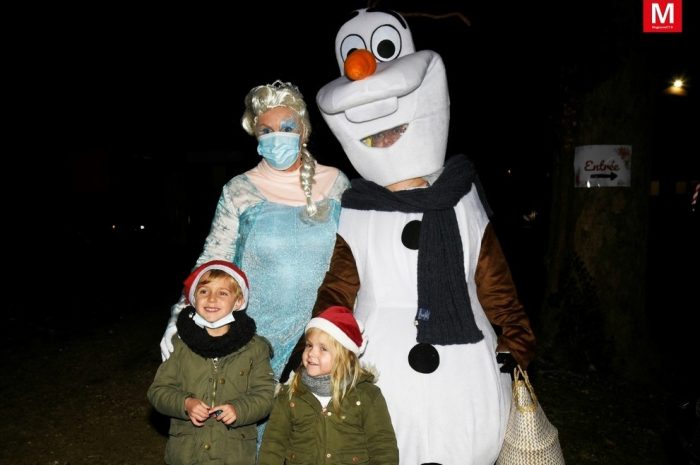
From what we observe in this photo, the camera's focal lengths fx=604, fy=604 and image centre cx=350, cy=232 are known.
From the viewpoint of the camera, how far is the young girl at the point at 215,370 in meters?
2.61

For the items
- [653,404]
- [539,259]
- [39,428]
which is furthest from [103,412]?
[539,259]

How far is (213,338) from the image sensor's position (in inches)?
104

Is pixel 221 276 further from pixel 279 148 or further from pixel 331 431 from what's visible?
pixel 331 431

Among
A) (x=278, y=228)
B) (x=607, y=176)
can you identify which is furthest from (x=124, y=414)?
(x=607, y=176)

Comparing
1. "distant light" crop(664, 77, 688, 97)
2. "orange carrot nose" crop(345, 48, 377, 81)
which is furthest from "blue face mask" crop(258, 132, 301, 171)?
"distant light" crop(664, 77, 688, 97)

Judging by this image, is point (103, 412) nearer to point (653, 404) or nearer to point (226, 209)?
point (226, 209)

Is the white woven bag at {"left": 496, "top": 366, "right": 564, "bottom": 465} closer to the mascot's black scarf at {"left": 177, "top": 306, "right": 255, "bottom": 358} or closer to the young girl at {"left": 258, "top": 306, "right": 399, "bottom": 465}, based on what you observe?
the young girl at {"left": 258, "top": 306, "right": 399, "bottom": 465}

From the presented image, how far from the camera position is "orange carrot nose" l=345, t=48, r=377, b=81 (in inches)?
96.3

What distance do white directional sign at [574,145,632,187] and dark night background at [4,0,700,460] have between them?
1.93 ft

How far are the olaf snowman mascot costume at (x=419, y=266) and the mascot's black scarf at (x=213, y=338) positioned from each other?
1.10 feet

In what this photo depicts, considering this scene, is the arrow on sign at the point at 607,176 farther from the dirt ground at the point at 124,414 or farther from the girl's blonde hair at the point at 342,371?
the girl's blonde hair at the point at 342,371

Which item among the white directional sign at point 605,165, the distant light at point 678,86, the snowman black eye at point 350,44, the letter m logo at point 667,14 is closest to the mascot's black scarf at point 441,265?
the snowman black eye at point 350,44

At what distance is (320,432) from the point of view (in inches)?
96.1

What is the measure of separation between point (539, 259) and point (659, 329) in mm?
7489
